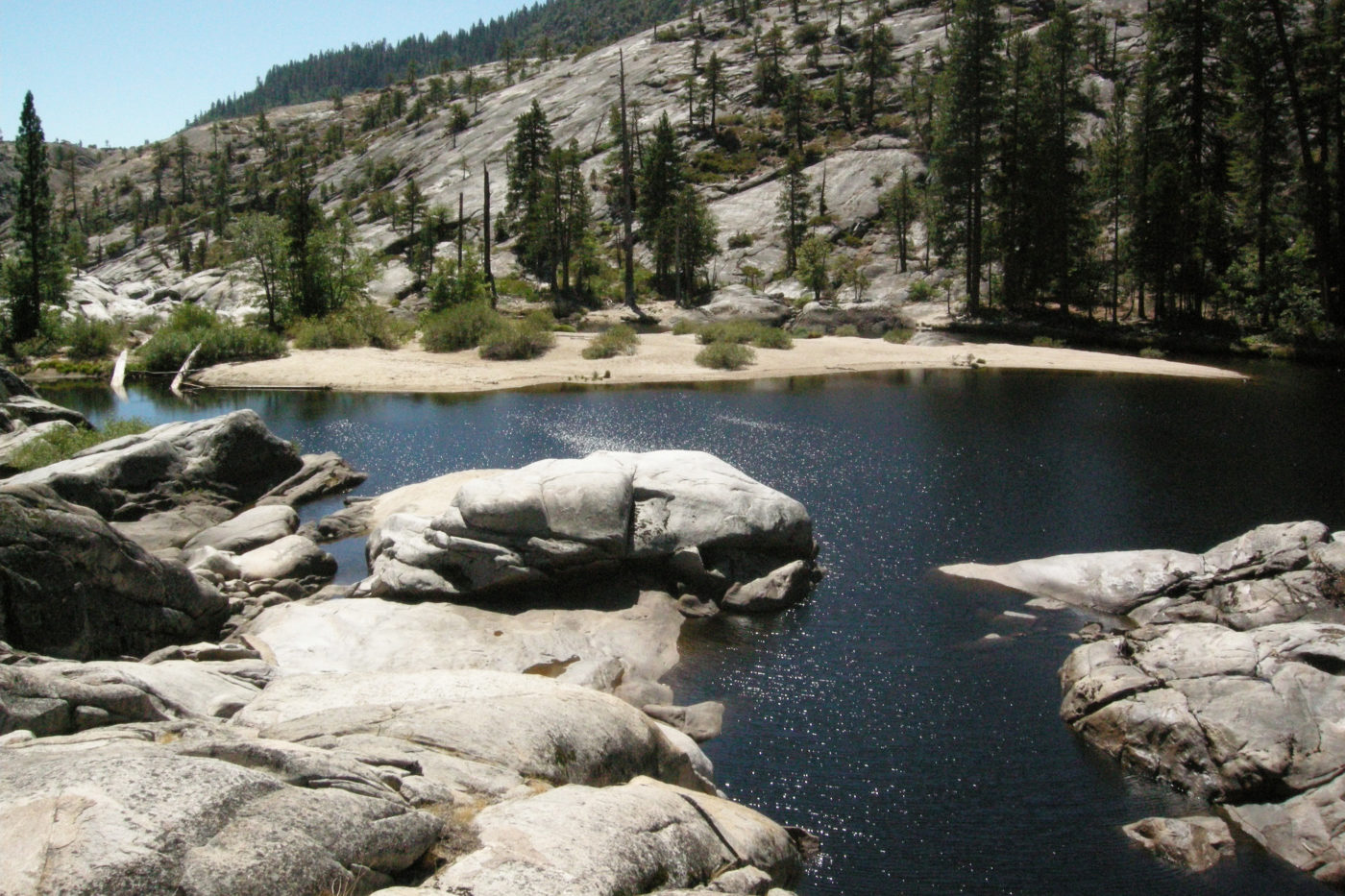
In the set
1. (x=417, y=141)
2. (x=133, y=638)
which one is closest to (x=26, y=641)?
(x=133, y=638)

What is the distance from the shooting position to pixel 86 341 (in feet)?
188

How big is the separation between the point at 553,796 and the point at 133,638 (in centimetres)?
1086

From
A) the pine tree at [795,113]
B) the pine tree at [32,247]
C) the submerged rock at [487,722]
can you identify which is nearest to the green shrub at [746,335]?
the pine tree at [32,247]

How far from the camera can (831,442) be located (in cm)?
3331

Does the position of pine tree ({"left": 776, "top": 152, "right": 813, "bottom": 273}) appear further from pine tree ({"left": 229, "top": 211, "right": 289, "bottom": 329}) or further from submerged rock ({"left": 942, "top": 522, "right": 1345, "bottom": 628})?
submerged rock ({"left": 942, "top": 522, "right": 1345, "bottom": 628})

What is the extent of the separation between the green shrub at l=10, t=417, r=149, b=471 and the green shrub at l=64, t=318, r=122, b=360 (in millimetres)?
30994

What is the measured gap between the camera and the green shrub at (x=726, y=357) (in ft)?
169

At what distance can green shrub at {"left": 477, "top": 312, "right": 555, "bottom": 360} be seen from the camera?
5450 centimetres

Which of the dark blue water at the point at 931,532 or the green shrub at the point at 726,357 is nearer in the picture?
the dark blue water at the point at 931,532

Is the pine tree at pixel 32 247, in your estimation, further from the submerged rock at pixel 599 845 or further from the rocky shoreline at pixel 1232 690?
the submerged rock at pixel 599 845

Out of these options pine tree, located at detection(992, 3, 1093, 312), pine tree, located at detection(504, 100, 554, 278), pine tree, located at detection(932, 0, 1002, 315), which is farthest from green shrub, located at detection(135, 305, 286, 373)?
pine tree, located at detection(992, 3, 1093, 312)

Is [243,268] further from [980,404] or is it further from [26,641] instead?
[26,641]

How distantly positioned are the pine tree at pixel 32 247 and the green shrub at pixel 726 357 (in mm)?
42054

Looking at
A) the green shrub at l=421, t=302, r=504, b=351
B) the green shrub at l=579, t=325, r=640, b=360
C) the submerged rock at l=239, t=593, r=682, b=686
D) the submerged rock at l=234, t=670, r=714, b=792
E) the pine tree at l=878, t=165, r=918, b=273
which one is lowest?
the submerged rock at l=239, t=593, r=682, b=686
